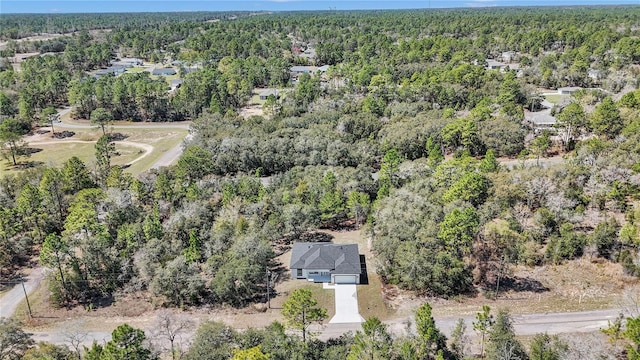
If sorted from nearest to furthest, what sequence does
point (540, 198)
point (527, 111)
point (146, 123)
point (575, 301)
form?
point (575, 301) < point (540, 198) < point (527, 111) < point (146, 123)

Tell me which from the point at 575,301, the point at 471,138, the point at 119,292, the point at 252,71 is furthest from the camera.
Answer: the point at 252,71

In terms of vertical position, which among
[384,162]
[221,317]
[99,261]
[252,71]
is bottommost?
[221,317]

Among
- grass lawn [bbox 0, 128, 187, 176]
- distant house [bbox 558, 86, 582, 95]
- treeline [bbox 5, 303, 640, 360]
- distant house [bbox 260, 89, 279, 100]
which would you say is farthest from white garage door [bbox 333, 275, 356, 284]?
distant house [bbox 558, 86, 582, 95]

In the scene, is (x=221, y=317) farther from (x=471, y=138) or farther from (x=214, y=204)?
(x=471, y=138)

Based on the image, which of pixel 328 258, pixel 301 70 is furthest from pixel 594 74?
pixel 328 258

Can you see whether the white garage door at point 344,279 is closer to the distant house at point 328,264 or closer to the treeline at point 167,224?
the distant house at point 328,264

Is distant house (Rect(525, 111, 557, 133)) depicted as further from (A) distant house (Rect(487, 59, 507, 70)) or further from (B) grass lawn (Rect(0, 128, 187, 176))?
(B) grass lawn (Rect(0, 128, 187, 176))

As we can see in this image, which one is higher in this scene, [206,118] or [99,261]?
[206,118]

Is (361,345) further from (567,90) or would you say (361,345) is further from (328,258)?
(567,90)

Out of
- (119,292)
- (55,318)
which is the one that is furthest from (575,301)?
(55,318)
